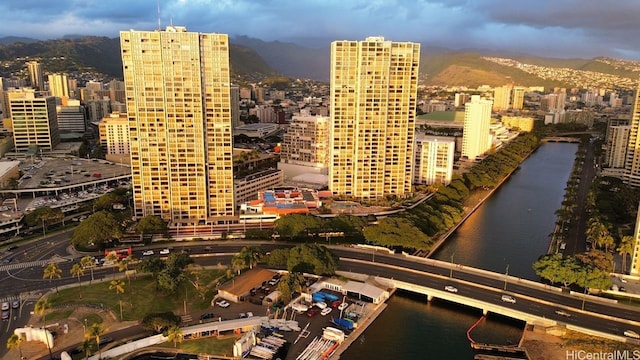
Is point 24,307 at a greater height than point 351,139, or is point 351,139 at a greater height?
point 351,139

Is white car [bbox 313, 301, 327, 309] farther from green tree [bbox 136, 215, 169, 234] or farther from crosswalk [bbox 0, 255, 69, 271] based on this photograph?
crosswalk [bbox 0, 255, 69, 271]

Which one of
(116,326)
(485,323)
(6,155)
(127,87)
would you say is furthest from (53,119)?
(485,323)

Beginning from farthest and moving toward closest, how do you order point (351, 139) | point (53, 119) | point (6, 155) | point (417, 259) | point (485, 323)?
1. point (53, 119)
2. point (6, 155)
3. point (351, 139)
4. point (417, 259)
5. point (485, 323)

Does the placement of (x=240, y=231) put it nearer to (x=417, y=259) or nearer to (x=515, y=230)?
(x=417, y=259)

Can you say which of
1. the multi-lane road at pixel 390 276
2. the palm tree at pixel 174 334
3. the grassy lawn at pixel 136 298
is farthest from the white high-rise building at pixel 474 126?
the palm tree at pixel 174 334

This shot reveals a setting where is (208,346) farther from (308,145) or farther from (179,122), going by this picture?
(308,145)

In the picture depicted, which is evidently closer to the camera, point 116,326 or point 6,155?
point 116,326

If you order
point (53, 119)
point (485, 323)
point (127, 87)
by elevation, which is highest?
point (127, 87)
